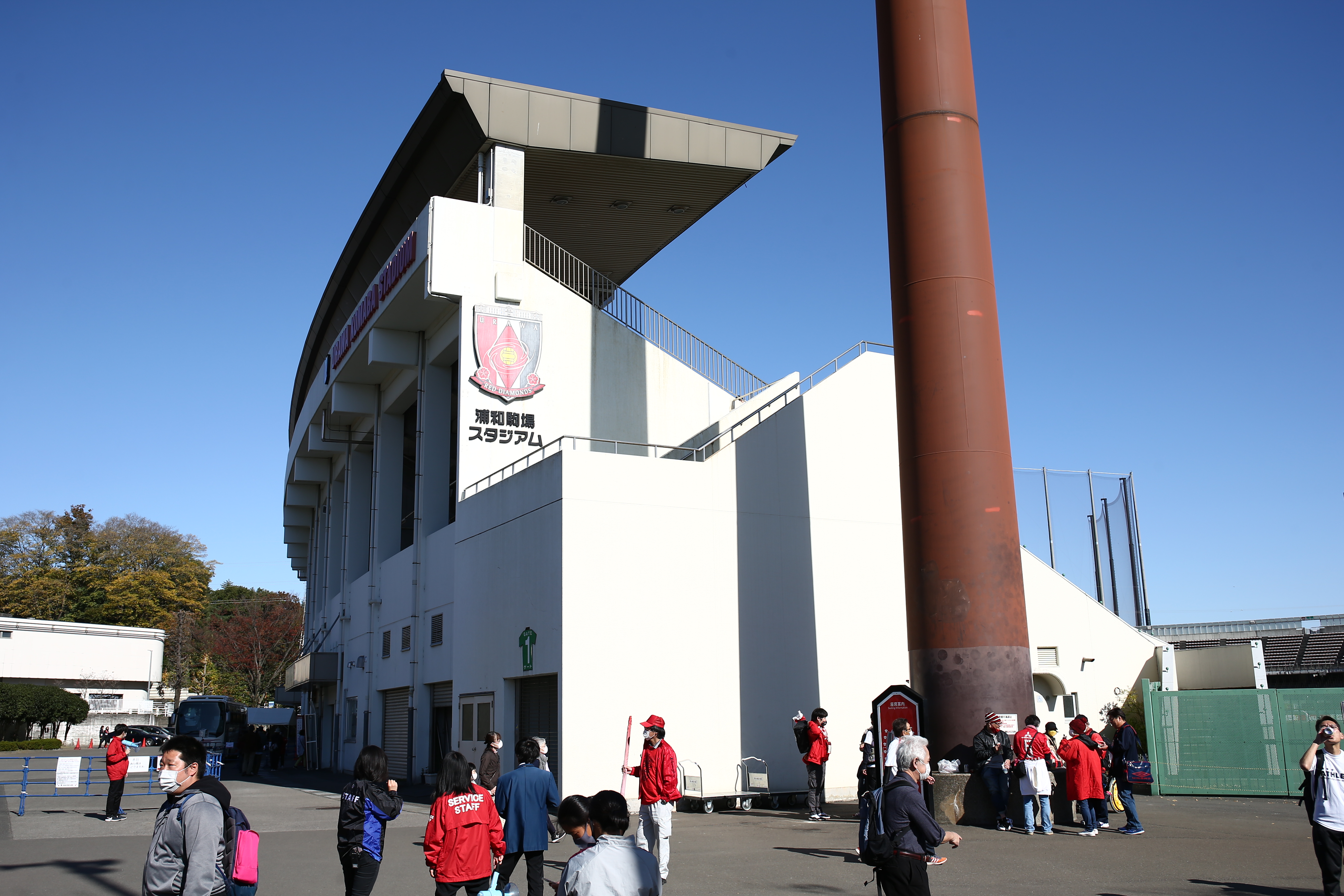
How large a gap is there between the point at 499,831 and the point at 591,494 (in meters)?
12.3

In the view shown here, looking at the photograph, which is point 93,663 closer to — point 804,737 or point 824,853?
point 804,737

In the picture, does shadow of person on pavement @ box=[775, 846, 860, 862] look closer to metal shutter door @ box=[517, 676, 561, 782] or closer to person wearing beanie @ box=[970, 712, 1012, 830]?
person wearing beanie @ box=[970, 712, 1012, 830]

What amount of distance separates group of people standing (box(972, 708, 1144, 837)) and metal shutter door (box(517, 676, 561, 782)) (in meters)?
7.38

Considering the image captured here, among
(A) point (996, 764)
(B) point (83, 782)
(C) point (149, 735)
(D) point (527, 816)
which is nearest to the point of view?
(D) point (527, 816)

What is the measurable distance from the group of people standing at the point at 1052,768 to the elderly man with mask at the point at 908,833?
848 cm

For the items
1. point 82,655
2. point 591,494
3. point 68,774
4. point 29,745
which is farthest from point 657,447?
point 82,655

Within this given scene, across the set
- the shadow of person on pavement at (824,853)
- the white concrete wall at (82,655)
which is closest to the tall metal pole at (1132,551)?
the shadow of person on pavement at (824,853)

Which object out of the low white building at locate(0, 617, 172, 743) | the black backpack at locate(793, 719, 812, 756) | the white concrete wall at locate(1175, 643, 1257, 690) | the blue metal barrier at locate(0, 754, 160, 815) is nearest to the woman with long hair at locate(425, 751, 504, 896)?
the black backpack at locate(793, 719, 812, 756)

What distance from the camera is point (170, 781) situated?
5734mm

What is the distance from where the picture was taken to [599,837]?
4.98 meters

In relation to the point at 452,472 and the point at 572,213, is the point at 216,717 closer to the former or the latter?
the point at 452,472

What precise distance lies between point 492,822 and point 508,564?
14.2 meters

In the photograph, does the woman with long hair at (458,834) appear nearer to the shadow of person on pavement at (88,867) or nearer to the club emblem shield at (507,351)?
the shadow of person on pavement at (88,867)

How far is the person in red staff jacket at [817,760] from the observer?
1639cm
